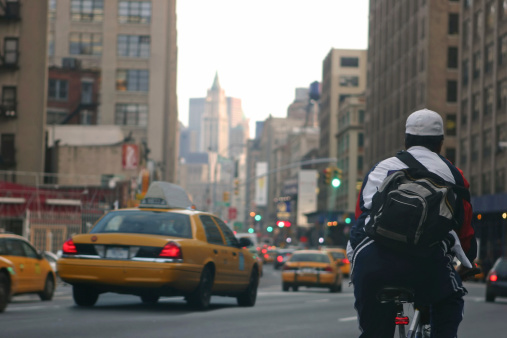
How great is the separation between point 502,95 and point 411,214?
2406 inches

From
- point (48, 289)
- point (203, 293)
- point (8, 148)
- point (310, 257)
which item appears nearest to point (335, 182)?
point (310, 257)

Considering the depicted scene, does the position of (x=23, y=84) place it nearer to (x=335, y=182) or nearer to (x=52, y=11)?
(x=335, y=182)

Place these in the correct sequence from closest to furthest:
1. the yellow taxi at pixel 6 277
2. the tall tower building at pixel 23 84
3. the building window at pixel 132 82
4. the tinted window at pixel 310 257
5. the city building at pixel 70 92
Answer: the yellow taxi at pixel 6 277, the tinted window at pixel 310 257, the tall tower building at pixel 23 84, the city building at pixel 70 92, the building window at pixel 132 82

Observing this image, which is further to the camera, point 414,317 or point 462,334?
point 462,334

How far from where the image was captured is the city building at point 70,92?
243ft

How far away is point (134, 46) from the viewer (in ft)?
286

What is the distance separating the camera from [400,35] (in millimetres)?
90312

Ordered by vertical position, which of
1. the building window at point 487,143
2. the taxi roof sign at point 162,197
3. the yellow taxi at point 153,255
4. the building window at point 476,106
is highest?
the building window at point 476,106

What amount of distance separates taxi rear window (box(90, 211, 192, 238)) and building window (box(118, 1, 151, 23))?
7384cm

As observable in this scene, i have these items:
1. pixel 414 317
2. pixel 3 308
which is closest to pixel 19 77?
pixel 3 308

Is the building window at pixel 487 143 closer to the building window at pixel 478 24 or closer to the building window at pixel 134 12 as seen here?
the building window at pixel 478 24

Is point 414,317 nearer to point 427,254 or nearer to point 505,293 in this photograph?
point 427,254

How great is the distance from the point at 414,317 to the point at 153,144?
81278 mm

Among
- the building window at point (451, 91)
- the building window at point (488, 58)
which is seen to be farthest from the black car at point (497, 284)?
the building window at point (451, 91)
